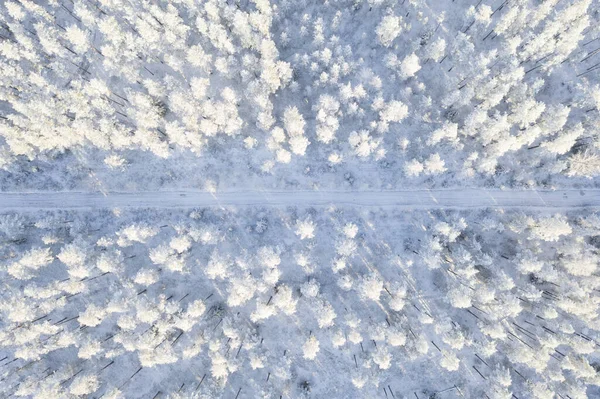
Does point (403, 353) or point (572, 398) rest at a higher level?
point (403, 353)

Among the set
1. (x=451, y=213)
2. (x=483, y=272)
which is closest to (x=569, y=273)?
(x=483, y=272)

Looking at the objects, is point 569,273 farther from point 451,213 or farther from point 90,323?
point 90,323

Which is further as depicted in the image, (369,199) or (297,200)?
(297,200)

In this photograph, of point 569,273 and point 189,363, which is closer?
point 569,273

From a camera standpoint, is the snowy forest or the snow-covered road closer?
the snowy forest
